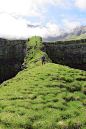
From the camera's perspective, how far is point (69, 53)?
103m

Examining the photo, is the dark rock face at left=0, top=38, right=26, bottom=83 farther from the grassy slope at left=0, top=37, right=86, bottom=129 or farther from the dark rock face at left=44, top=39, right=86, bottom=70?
the grassy slope at left=0, top=37, right=86, bottom=129

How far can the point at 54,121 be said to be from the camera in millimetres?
11836

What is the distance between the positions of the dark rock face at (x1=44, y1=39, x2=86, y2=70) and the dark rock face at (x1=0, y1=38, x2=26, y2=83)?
81.2ft

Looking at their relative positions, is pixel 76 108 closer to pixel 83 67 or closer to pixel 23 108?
pixel 23 108

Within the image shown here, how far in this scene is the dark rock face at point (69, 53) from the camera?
101375 millimetres

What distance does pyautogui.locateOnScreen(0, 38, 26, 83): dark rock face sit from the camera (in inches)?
4033

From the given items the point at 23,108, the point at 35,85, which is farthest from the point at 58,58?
the point at 23,108

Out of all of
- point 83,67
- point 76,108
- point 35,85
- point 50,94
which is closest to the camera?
point 76,108

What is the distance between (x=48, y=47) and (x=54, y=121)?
93.9m

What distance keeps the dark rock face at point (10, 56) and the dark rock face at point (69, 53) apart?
24755 mm

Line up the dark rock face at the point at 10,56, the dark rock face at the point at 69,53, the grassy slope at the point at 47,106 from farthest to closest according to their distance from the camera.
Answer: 1. the dark rock face at the point at 10,56
2. the dark rock face at the point at 69,53
3. the grassy slope at the point at 47,106

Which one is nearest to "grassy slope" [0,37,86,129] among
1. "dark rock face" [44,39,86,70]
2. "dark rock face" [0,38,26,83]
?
"dark rock face" [44,39,86,70]

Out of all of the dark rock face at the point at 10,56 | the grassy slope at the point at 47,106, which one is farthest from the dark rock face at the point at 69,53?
the grassy slope at the point at 47,106

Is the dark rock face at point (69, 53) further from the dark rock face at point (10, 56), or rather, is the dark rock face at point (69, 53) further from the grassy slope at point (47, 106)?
the grassy slope at point (47, 106)
